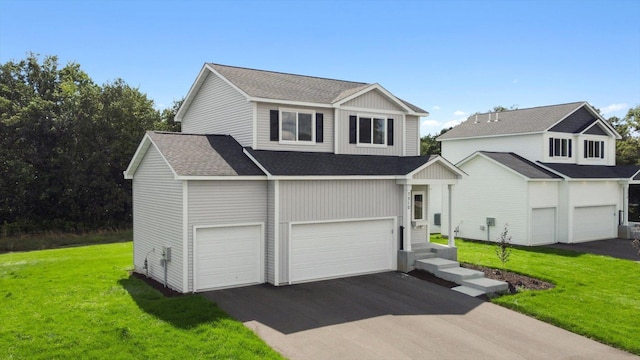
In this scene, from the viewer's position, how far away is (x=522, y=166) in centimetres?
2552

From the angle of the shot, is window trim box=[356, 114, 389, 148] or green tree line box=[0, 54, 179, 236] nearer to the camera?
window trim box=[356, 114, 389, 148]

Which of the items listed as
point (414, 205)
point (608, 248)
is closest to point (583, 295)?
point (414, 205)

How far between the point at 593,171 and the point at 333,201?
2022 cm

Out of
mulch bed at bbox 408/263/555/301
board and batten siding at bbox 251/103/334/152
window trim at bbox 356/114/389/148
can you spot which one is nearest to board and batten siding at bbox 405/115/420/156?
window trim at bbox 356/114/389/148

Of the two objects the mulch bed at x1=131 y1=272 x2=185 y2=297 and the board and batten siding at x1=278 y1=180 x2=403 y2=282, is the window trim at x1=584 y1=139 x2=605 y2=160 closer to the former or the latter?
the board and batten siding at x1=278 y1=180 x2=403 y2=282

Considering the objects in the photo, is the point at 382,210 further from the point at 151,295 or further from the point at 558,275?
the point at 151,295

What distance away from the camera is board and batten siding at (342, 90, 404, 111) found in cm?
1769

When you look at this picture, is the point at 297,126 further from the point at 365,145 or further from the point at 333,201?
the point at 333,201

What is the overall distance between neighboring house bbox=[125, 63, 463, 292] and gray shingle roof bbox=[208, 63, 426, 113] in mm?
80

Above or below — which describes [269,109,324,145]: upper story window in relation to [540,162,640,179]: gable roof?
above

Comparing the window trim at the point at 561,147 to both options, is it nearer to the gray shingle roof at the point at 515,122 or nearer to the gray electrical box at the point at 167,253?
the gray shingle roof at the point at 515,122

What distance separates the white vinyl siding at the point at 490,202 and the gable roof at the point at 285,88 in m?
8.37

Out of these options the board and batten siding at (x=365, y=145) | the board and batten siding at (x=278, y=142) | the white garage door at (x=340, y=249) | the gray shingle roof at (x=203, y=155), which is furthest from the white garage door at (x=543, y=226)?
the gray shingle roof at (x=203, y=155)

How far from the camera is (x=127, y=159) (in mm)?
33812
